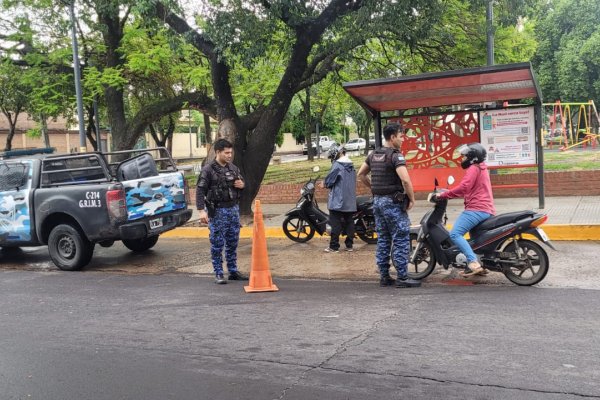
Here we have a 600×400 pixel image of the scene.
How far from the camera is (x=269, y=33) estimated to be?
1109cm

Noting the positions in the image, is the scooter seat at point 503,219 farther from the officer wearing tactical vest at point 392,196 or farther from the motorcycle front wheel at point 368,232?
the motorcycle front wheel at point 368,232

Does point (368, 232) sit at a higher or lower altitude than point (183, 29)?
lower

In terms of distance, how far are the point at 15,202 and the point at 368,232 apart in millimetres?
5763

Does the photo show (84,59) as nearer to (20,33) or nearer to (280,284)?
(20,33)

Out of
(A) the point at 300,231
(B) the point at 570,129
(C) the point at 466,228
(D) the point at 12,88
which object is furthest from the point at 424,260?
(B) the point at 570,129

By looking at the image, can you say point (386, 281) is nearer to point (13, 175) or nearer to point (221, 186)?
point (221, 186)

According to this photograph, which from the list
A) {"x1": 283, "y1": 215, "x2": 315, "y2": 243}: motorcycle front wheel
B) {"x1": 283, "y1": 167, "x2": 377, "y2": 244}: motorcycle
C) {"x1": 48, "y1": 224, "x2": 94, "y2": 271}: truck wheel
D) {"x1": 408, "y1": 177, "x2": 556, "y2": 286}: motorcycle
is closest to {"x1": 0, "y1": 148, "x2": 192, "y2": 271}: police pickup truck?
{"x1": 48, "y1": 224, "x2": 94, "y2": 271}: truck wheel

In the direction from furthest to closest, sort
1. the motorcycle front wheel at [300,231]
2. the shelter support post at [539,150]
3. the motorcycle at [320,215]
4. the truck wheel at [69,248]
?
the shelter support post at [539,150], the motorcycle front wheel at [300,231], the motorcycle at [320,215], the truck wheel at [69,248]

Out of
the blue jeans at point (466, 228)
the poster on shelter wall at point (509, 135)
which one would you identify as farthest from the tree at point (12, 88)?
the blue jeans at point (466, 228)

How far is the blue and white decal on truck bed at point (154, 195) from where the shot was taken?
28.5 ft

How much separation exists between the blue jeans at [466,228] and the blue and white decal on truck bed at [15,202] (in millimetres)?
6634

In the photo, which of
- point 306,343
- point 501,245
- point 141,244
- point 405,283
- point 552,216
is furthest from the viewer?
point 141,244

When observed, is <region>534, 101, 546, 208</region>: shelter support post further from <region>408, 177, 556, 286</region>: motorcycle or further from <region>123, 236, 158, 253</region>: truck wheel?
<region>123, 236, 158, 253</region>: truck wheel

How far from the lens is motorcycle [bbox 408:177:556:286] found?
6422 millimetres
